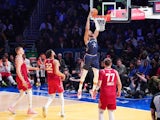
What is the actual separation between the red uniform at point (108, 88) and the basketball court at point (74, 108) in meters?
2.29

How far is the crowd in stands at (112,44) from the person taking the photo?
51.3 ft

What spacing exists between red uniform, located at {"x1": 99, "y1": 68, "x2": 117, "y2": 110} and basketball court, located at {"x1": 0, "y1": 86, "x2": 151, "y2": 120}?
2.29 meters

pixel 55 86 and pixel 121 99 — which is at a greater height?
pixel 55 86

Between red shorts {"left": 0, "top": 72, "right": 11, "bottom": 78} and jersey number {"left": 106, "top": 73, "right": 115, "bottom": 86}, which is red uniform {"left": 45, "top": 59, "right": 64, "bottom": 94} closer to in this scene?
jersey number {"left": 106, "top": 73, "right": 115, "bottom": 86}

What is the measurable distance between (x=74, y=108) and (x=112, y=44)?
7.43 meters

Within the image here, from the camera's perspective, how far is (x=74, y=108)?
1278 cm

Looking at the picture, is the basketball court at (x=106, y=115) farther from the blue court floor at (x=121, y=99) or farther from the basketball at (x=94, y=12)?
the basketball at (x=94, y=12)

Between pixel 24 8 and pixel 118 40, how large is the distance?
7909 mm

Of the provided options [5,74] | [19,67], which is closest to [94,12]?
[19,67]

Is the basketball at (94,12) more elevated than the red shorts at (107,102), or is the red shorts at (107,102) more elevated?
the basketball at (94,12)

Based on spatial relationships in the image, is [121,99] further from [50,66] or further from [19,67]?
[19,67]

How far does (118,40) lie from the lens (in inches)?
774

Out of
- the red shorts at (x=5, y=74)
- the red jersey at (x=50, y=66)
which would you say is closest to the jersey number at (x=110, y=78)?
the red jersey at (x=50, y=66)

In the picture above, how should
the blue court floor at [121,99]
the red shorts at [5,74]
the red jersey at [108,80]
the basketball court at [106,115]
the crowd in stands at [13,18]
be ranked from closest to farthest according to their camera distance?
the red jersey at [108,80] → the basketball court at [106,115] → the blue court floor at [121,99] → the red shorts at [5,74] → the crowd in stands at [13,18]
